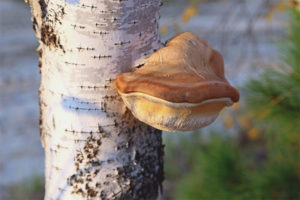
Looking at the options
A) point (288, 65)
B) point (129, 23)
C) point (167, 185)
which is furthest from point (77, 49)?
point (167, 185)

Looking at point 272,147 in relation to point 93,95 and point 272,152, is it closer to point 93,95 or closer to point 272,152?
point 272,152

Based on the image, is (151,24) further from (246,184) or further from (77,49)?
(246,184)

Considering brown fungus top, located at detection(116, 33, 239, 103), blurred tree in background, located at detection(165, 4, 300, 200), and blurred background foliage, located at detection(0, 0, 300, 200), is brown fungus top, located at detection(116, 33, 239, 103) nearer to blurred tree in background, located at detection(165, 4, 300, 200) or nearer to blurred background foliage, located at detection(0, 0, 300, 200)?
blurred background foliage, located at detection(0, 0, 300, 200)

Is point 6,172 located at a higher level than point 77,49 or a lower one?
lower

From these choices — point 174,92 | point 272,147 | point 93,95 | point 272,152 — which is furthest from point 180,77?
point 272,152

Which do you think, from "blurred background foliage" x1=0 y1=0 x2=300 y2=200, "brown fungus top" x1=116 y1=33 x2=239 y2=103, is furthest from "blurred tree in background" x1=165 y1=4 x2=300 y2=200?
"brown fungus top" x1=116 y1=33 x2=239 y2=103

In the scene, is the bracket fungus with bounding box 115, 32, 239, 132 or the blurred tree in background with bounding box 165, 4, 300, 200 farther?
the blurred tree in background with bounding box 165, 4, 300, 200
